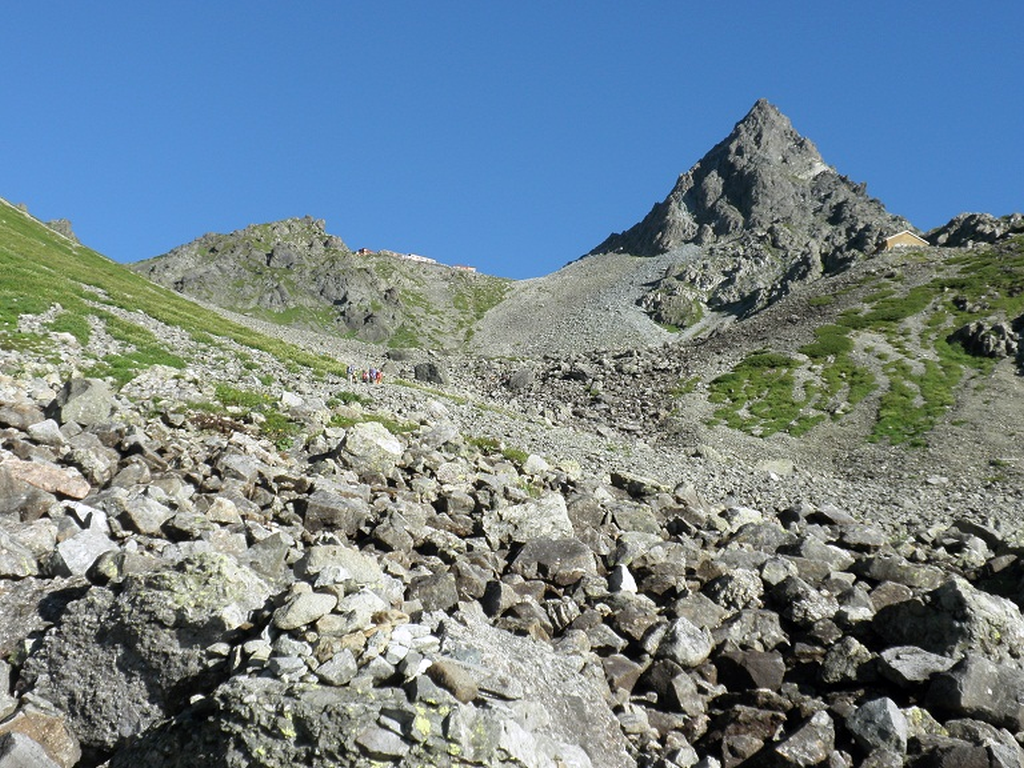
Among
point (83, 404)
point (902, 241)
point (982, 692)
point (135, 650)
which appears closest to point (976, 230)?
point (902, 241)

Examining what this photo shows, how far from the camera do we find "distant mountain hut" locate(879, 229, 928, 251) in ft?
496

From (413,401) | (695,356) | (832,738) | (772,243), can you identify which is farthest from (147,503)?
(772,243)

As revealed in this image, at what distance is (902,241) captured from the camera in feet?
502

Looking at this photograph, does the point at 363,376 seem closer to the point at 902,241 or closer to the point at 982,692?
the point at 982,692

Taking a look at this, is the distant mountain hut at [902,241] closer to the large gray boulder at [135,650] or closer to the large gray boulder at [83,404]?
the large gray boulder at [83,404]

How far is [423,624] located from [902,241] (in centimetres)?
17186

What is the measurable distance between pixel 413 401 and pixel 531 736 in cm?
3076

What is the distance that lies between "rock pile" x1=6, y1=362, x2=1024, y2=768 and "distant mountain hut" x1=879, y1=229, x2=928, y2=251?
506 ft

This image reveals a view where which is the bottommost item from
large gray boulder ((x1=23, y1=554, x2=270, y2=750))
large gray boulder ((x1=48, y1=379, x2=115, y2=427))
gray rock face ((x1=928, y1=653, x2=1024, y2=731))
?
large gray boulder ((x1=23, y1=554, x2=270, y2=750))

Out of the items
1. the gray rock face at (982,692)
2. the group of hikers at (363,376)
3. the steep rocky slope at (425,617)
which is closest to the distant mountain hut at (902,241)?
the group of hikers at (363,376)

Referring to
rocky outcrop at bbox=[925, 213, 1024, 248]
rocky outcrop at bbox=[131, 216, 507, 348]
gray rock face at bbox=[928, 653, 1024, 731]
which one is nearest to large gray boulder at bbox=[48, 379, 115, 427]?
gray rock face at bbox=[928, 653, 1024, 731]

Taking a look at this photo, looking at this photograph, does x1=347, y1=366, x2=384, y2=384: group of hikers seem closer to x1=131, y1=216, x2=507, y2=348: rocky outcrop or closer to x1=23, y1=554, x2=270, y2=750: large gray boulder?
x1=23, y1=554, x2=270, y2=750: large gray boulder

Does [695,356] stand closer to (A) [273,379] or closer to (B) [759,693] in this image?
(A) [273,379]

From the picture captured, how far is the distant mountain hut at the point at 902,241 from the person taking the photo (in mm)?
151250
